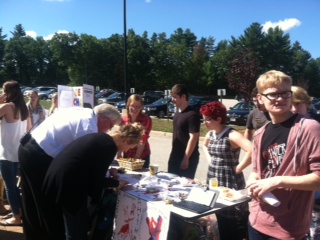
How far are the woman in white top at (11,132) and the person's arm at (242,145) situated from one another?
8.13ft

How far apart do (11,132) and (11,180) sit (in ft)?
1.91

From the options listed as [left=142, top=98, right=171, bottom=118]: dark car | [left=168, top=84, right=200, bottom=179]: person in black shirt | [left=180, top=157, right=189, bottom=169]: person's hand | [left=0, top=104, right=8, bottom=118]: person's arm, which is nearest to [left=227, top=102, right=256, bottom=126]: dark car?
[left=142, top=98, right=171, bottom=118]: dark car

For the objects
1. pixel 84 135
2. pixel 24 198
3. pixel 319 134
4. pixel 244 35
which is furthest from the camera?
pixel 244 35

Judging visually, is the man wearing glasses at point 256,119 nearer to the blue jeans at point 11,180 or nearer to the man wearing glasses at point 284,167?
the man wearing glasses at point 284,167

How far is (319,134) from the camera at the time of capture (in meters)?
1.65

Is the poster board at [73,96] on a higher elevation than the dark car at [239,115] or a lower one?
higher

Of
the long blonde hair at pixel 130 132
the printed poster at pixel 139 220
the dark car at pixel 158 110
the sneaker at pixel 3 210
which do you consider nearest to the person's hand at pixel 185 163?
the printed poster at pixel 139 220

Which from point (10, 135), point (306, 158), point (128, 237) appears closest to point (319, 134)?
point (306, 158)

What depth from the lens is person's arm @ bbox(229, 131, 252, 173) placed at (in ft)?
9.73

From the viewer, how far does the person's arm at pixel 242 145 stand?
2965 millimetres

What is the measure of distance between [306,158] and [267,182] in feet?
0.78

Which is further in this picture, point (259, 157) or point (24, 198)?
point (24, 198)

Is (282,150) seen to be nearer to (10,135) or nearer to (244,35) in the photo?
(10,135)

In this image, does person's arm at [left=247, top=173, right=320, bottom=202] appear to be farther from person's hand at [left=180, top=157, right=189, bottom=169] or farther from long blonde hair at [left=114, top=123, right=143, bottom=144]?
person's hand at [left=180, top=157, right=189, bottom=169]
